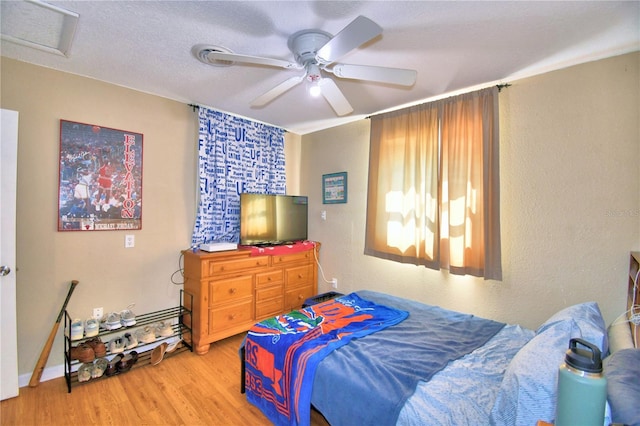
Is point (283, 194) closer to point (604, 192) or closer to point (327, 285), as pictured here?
point (327, 285)

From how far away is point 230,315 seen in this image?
9.20 feet

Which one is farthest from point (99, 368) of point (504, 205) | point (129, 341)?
point (504, 205)

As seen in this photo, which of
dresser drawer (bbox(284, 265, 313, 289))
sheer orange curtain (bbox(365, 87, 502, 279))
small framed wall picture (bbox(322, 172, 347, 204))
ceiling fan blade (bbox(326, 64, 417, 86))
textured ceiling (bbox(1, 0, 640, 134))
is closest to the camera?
textured ceiling (bbox(1, 0, 640, 134))

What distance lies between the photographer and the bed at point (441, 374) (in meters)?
1.03

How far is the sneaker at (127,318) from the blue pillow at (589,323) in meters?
2.98

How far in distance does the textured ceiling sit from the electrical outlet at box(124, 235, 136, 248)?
139 cm

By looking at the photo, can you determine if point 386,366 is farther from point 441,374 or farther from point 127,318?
point 127,318

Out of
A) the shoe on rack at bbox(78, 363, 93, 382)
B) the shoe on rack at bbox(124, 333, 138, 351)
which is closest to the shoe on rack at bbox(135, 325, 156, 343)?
the shoe on rack at bbox(124, 333, 138, 351)

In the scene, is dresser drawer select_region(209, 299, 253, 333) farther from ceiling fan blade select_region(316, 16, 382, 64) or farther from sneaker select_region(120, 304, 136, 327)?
ceiling fan blade select_region(316, 16, 382, 64)

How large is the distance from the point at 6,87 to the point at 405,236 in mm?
3516

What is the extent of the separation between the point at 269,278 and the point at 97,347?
5.15 feet

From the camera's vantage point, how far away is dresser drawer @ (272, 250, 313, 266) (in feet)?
10.6

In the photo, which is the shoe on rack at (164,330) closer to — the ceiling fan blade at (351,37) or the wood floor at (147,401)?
the wood floor at (147,401)

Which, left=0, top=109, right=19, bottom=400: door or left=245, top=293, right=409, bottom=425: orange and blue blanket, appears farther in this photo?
left=0, top=109, right=19, bottom=400: door
